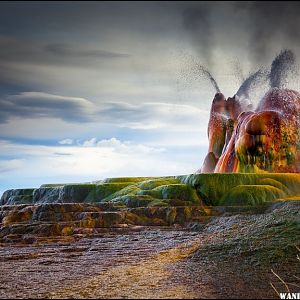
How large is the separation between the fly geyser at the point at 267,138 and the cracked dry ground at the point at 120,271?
17339 mm

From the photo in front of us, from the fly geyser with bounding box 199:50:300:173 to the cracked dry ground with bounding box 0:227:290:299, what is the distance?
1734 centimetres

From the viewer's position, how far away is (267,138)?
32688 mm

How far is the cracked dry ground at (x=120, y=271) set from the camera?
8211 mm

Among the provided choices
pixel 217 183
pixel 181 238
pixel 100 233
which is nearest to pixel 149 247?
pixel 181 238

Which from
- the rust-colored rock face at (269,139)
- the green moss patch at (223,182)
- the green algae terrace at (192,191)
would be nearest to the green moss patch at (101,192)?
the green algae terrace at (192,191)

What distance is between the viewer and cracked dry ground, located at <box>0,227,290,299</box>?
8211 mm

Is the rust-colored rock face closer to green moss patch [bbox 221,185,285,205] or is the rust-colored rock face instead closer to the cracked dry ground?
green moss patch [bbox 221,185,285,205]

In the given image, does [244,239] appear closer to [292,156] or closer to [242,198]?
[242,198]

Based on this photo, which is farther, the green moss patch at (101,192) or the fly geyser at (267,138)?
the fly geyser at (267,138)

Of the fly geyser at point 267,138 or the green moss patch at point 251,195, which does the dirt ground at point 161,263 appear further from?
the fly geyser at point 267,138

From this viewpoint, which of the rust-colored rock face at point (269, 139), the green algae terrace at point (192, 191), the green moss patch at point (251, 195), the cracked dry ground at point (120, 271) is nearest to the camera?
the cracked dry ground at point (120, 271)

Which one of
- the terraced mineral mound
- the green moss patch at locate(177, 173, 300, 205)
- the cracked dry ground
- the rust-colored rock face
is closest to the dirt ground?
the cracked dry ground

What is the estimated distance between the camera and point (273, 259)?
36.7 ft

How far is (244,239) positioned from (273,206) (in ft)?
27.7
